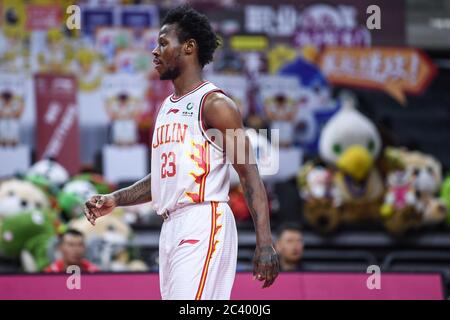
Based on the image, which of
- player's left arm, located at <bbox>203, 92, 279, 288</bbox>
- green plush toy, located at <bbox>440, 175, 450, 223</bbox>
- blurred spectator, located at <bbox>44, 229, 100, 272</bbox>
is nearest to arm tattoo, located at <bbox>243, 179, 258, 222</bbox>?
player's left arm, located at <bbox>203, 92, 279, 288</bbox>

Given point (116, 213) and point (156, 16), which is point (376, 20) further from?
point (116, 213)

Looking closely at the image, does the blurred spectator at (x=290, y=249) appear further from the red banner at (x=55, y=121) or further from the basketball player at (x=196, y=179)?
the basketball player at (x=196, y=179)

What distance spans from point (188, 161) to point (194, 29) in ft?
2.18

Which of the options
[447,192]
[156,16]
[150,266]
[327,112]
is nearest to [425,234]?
[447,192]

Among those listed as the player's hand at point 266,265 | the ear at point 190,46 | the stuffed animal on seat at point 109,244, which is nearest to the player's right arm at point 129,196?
the ear at point 190,46

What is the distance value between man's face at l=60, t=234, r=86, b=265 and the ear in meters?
3.00

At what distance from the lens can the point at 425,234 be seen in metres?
9.46

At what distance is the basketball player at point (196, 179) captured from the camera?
15.2 feet

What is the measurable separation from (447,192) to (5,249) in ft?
13.5

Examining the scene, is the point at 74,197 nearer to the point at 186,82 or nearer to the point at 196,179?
the point at 186,82

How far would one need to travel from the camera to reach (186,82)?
16.2 ft

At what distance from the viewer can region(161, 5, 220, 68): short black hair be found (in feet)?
16.2

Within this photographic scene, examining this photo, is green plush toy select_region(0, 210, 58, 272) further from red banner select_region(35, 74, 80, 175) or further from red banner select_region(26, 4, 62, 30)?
red banner select_region(26, 4, 62, 30)

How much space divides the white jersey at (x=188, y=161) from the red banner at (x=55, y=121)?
5.34m
